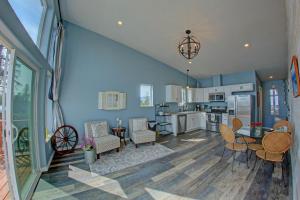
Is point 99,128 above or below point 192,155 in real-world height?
above

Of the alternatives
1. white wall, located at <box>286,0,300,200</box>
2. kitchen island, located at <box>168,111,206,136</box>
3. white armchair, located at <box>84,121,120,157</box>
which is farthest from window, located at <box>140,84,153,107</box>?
white wall, located at <box>286,0,300,200</box>

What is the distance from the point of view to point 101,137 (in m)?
3.71

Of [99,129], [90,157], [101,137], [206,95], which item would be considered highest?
[206,95]

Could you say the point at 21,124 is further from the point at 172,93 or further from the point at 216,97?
the point at 216,97

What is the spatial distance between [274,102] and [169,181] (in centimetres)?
828

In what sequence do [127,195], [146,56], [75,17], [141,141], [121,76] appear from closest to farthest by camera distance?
1. [127,195]
2. [75,17]
3. [141,141]
4. [121,76]
5. [146,56]

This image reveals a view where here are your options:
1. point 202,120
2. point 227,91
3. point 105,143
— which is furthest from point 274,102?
point 105,143

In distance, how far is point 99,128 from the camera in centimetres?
380

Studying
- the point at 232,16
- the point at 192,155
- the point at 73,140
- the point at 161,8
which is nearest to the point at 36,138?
the point at 73,140

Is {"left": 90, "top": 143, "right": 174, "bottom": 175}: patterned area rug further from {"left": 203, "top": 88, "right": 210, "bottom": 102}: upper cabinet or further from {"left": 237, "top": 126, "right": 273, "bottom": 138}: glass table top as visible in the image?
{"left": 203, "top": 88, "right": 210, "bottom": 102}: upper cabinet

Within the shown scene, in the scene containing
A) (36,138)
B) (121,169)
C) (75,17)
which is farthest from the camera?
(75,17)

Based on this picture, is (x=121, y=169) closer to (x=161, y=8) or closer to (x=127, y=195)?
(x=127, y=195)

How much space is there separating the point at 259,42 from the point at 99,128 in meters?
5.03

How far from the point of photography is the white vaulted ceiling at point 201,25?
9.21 feet
